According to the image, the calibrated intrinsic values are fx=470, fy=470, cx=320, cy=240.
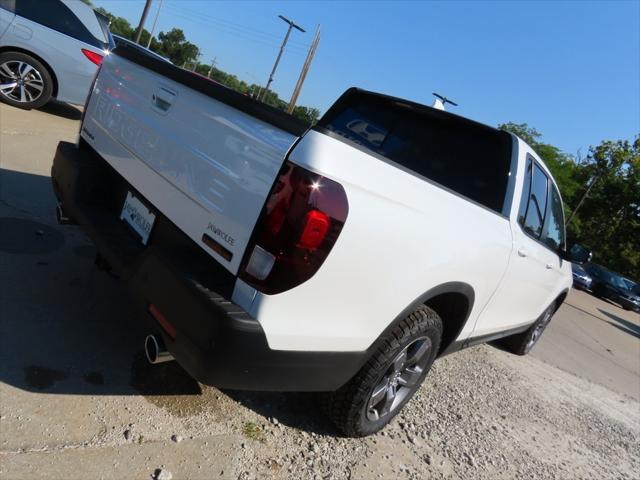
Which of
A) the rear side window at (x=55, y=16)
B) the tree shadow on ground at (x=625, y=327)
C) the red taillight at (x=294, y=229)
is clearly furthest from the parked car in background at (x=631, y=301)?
the red taillight at (x=294, y=229)

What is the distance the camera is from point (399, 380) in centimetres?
281

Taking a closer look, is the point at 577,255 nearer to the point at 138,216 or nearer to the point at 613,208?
the point at 138,216

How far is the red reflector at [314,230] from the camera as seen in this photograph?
170cm

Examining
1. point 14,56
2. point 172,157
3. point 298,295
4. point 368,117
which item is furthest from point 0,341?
point 14,56

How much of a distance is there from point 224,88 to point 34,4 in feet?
21.1

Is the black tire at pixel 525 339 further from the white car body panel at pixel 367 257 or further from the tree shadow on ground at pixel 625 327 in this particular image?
the tree shadow on ground at pixel 625 327

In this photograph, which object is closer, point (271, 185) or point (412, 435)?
point (271, 185)

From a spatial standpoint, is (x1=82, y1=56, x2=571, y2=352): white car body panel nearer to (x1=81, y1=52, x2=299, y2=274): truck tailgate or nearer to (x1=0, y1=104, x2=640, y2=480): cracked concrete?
(x1=81, y1=52, x2=299, y2=274): truck tailgate

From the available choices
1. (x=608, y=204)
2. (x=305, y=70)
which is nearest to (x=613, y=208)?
(x=608, y=204)

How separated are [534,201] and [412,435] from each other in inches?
77.3

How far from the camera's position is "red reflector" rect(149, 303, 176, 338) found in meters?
1.88

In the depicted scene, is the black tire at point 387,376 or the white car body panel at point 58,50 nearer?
the black tire at point 387,376

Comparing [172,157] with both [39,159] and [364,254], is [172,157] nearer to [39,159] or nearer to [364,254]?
[364,254]

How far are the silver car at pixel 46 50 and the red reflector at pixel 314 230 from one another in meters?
6.84
